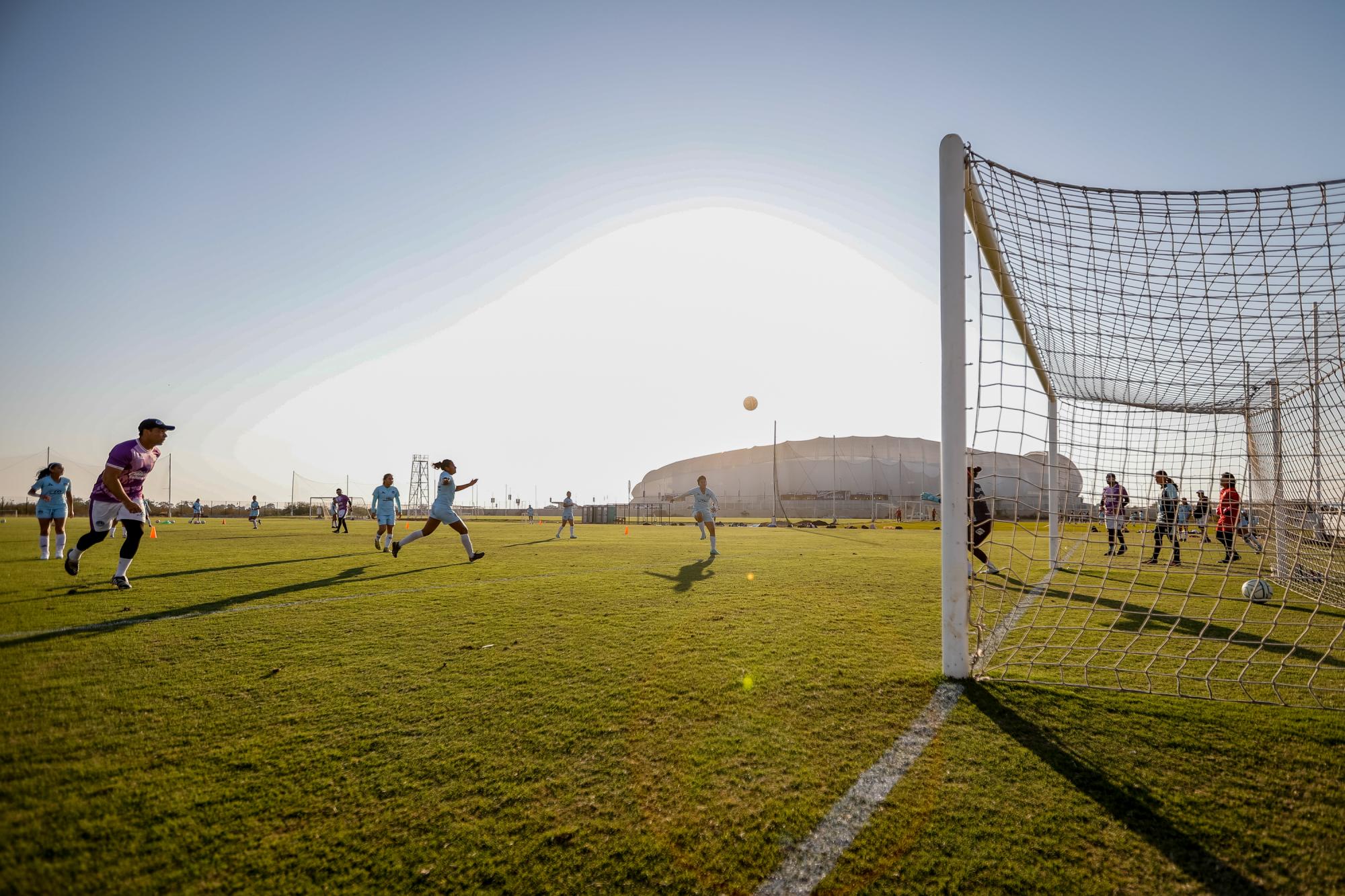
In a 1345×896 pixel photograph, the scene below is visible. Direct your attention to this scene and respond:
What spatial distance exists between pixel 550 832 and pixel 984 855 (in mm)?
1600

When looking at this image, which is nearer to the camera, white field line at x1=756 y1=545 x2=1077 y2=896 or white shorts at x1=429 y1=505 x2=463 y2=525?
white field line at x1=756 y1=545 x2=1077 y2=896

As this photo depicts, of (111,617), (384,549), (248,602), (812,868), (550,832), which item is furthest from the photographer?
(384,549)

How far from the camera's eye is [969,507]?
4680mm

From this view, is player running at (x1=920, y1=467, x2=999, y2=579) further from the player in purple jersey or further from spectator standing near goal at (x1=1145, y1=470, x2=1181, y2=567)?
the player in purple jersey

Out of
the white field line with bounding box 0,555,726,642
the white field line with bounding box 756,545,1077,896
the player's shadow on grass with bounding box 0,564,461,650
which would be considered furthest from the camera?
the white field line with bounding box 0,555,726,642

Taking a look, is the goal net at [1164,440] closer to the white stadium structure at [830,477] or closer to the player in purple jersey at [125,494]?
the player in purple jersey at [125,494]

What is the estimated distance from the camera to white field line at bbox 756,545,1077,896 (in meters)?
1.93

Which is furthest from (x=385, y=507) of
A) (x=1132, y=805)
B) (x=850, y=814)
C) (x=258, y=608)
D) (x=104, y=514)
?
(x=1132, y=805)

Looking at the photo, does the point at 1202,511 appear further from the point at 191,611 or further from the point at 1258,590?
the point at 191,611

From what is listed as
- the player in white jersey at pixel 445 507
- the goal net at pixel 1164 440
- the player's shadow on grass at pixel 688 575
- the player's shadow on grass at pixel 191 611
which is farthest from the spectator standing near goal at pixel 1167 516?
the player in white jersey at pixel 445 507

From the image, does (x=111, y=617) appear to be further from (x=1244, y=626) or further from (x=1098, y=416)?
(x=1098, y=416)

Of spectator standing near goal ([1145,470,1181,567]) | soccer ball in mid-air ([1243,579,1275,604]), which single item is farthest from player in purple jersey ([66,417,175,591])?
soccer ball in mid-air ([1243,579,1275,604])

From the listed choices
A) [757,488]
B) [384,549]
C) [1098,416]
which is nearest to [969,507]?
[1098,416]

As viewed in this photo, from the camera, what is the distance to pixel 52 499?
1070cm
